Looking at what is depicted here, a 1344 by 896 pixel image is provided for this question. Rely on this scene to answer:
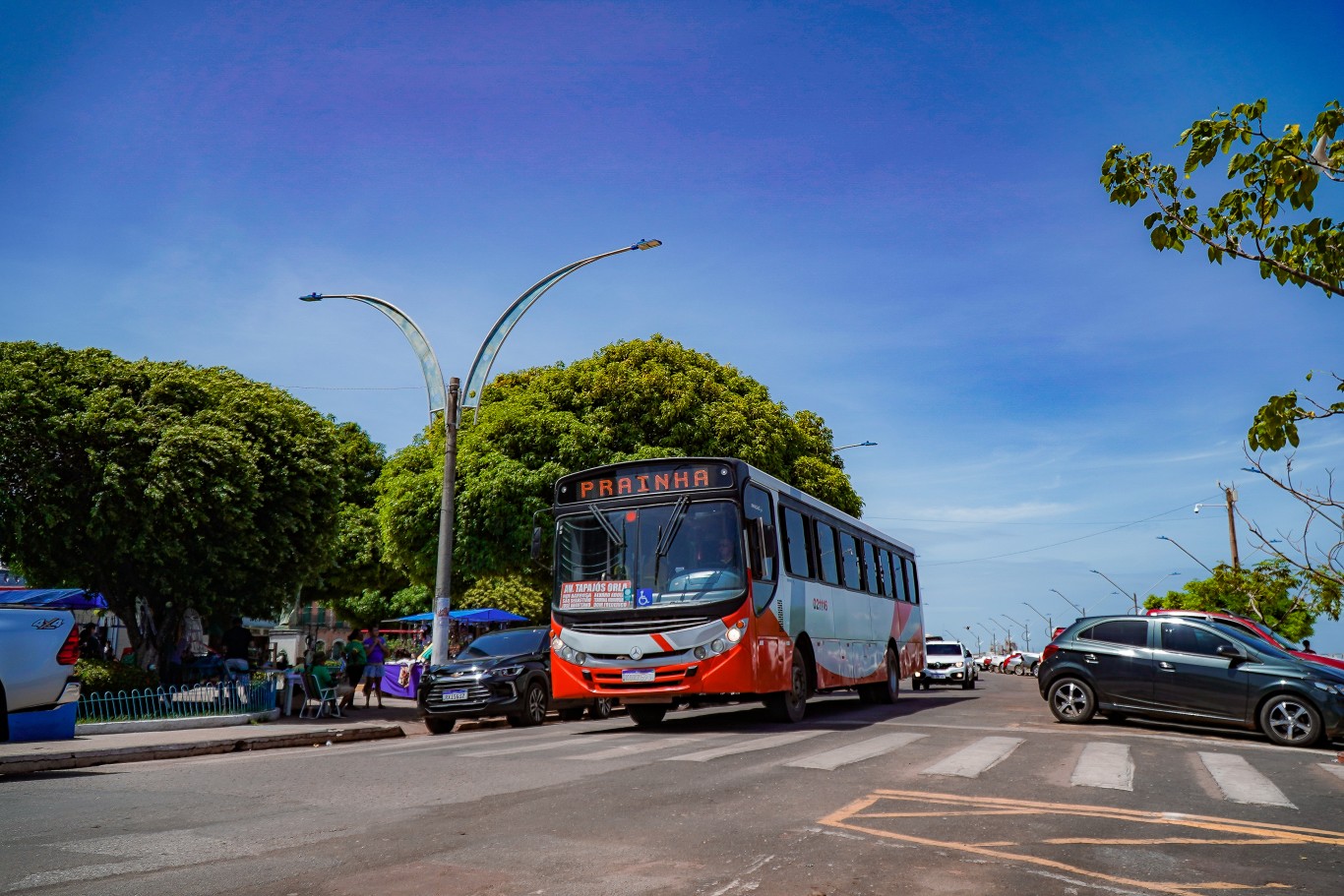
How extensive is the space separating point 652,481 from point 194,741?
286 inches

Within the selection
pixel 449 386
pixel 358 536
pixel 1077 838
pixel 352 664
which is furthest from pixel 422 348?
pixel 358 536

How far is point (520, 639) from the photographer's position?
1916 centimetres

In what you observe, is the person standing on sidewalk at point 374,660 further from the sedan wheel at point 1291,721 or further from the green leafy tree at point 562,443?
the sedan wheel at point 1291,721

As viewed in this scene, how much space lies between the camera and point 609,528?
1478cm

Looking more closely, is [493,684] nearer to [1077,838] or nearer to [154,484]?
[154,484]

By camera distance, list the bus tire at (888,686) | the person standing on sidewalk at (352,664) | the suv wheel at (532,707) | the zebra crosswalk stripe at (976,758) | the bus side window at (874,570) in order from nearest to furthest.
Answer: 1. the zebra crosswalk stripe at (976,758)
2. the suv wheel at (532,707)
3. the bus side window at (874,570)
4. the person standing on sidewalk at (352,664)
5. the bus tire at (888,686)

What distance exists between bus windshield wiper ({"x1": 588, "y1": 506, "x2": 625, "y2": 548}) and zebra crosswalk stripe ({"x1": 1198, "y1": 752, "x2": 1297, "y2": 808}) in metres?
7.43

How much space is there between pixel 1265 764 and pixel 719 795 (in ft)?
21.6

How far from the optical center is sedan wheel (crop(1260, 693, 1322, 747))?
1369 cm

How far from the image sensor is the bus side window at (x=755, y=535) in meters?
14.4

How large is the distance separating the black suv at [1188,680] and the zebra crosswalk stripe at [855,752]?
3.82 m

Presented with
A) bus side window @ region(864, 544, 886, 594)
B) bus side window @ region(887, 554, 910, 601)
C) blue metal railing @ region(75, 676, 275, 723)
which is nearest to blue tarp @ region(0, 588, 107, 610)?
blue metal railing @ region(75, 676, 275, 723)

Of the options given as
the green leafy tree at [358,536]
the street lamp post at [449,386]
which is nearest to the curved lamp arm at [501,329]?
the street lamp post at [449,386]

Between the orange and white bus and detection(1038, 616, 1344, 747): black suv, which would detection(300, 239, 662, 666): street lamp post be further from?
detection(1038, 616, 1344, 747): black suv
